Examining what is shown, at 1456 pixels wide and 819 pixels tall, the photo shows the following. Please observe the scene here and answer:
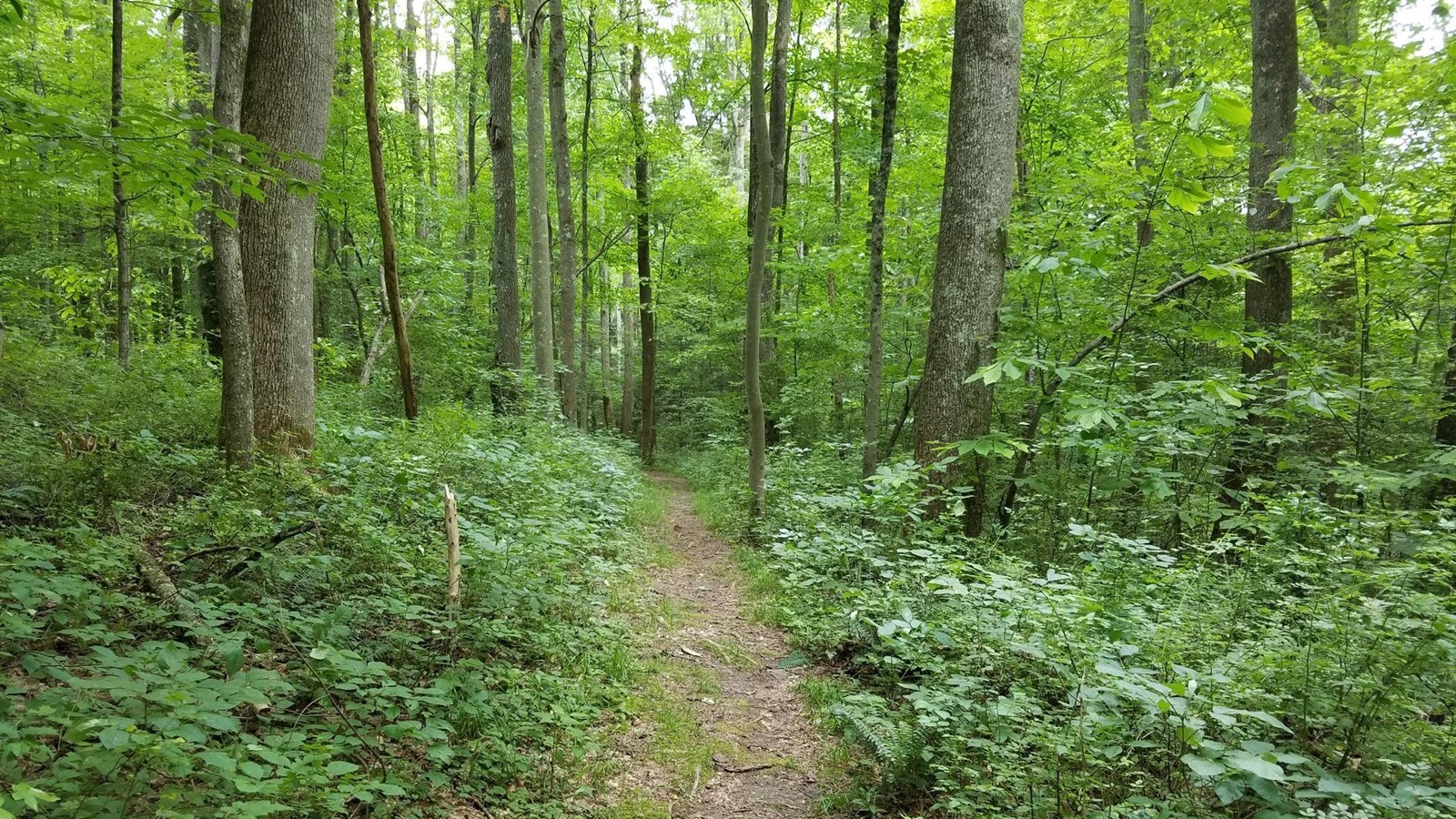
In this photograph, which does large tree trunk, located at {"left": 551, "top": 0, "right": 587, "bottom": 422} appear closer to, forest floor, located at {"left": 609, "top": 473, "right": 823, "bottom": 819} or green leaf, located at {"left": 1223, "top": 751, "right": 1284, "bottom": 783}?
forest floor, located at {"left": 609, "top": 473, "right": 823, "bottom": 819}

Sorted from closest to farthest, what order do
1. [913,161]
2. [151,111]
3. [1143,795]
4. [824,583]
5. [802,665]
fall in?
[1143,795] < [151,111] < [802,665] < [824,583] < [913,161]

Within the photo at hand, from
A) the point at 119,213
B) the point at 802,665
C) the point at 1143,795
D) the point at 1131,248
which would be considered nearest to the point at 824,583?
the point at 802,665

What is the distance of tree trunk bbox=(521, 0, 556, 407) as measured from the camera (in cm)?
1211

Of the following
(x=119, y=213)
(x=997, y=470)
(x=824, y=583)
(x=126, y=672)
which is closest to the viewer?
(x=126, y=672)

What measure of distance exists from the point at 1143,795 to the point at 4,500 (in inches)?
264

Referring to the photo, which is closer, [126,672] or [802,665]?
[126,672]

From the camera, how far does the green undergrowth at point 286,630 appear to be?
2201 mm

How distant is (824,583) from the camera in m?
5.78

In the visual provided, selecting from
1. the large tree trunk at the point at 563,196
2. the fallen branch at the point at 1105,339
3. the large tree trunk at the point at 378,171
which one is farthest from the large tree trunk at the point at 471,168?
the fallen branch at the point at 1105,339

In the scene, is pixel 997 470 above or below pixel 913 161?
below

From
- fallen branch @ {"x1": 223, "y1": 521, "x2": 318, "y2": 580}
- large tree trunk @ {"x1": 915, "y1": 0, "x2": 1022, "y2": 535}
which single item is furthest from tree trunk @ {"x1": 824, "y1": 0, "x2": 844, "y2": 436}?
fallen branch @ {"x1": 223, "y1": 521, "x2": 318, "y2": 580}

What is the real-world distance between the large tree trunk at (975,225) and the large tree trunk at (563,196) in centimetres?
877

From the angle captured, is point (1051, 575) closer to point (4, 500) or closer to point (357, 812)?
point (357, 812)

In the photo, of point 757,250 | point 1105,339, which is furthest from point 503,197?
point 1105,339
